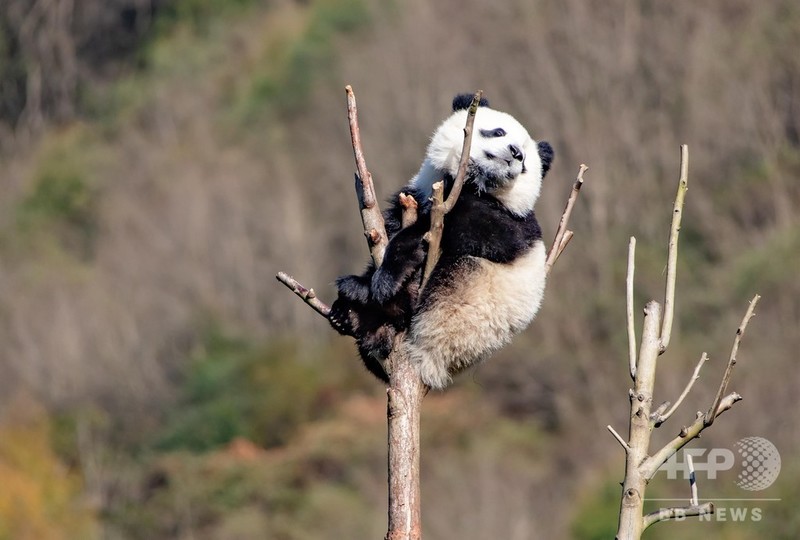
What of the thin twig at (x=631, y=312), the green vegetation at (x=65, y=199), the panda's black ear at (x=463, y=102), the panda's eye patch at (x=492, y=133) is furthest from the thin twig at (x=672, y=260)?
the green vegetation at (x=65, y=199)

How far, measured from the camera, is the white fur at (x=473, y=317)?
27.9 feet

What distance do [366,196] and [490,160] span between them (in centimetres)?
152

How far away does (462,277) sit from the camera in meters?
8.76

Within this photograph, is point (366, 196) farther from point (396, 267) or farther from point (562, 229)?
point (562, 229)

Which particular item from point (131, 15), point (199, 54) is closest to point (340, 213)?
point (199, 54)

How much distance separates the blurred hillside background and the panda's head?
2069 centimetres

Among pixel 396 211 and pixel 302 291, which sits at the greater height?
pixel 396 211

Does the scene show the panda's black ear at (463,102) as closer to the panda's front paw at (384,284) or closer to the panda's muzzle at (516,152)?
the panda's muzzle at (516,152)

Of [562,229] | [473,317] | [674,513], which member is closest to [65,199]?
[473,317]

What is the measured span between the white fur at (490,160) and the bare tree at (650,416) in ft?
7.66

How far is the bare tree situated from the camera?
673 centimetres

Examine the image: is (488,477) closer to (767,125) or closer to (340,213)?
(767,125)

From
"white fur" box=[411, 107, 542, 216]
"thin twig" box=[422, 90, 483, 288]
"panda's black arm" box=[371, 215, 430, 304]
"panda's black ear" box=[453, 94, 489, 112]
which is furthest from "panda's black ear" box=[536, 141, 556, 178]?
"thin twig" box=[422, 90, 483, 288]

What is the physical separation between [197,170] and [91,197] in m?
10.7
